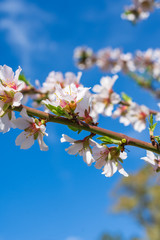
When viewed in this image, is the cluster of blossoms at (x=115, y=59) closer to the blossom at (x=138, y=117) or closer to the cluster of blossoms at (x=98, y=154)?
the blossom at (x=138, y=117)

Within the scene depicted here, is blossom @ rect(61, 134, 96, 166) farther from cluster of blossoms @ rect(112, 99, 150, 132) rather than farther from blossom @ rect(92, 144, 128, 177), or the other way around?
cluster of blossoms @ rect(112, 99, 150, 132)

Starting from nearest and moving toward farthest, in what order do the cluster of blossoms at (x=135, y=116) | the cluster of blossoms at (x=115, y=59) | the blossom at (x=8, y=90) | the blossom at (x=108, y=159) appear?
the blossom at (x=8, y=90) → the blossom at (x=108, y=159) → the cluster of blossoms at (x=135, y=116) → the cluster of blossoms at (x=115, y=59)

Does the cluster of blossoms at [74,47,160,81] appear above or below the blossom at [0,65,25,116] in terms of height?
above

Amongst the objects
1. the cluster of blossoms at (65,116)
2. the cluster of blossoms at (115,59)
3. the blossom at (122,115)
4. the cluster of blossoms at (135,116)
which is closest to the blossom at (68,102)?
the cluster of blossoms at (65,116)

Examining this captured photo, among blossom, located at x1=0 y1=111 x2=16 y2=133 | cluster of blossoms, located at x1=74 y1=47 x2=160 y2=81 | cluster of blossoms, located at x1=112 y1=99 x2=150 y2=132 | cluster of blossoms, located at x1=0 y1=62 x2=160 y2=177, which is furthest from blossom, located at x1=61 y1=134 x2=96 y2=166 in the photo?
cluster of blossoms, located at x1=74 y1=47 x2=160 y2=81

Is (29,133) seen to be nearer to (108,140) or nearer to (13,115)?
(13,115)

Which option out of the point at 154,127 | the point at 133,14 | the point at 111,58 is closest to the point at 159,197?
the point at 111,58

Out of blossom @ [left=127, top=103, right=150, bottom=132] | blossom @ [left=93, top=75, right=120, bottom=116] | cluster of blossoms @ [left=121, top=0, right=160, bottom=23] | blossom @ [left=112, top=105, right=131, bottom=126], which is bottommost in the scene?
blossom @ [left=93, top=75, right=120, bottom=116]

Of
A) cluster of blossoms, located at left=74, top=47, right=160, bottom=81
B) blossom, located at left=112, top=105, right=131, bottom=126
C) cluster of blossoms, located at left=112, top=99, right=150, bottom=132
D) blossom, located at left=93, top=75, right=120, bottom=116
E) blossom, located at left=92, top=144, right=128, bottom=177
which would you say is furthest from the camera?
cluster of blossoms, located at left=74, top=47, right=160, bottom=81
